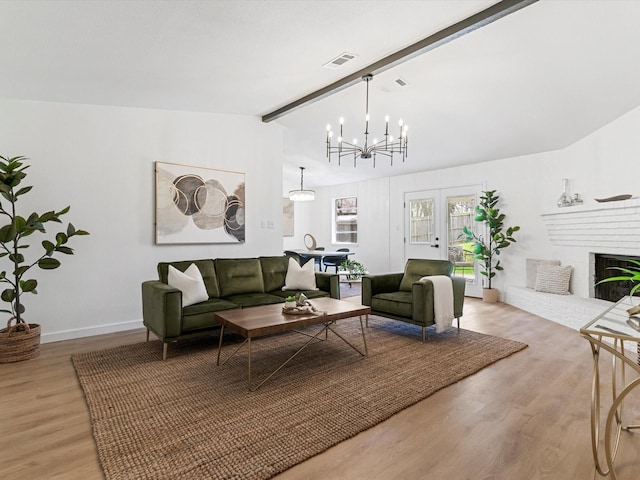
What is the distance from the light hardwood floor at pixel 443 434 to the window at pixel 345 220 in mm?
6194

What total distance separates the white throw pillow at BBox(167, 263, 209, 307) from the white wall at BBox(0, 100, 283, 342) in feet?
3.33

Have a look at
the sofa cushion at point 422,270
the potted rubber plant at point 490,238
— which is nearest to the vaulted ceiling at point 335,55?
the potted rubber plant at point 490,238

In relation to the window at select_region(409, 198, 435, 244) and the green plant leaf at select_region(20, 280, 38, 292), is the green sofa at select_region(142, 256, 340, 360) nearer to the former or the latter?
the green plant leaf at select_region(20, 280, 38, 292)

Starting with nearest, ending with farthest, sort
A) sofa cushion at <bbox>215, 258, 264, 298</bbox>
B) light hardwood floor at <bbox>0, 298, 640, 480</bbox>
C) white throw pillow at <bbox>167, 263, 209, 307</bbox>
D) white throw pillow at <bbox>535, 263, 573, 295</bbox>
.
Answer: light hardwood floor at <bbox>0, 298, 640, 480</bbox>, white throw pillow at <bbox>167, 263, 209, 307</bbox>, sofa cushion at <bbox>215, 258, 264, 298</bbox>, white throw pillow at <bbox>535, 263, 573, 295</bbox>

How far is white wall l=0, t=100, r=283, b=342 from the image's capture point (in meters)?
3.88

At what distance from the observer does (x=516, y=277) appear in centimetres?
612

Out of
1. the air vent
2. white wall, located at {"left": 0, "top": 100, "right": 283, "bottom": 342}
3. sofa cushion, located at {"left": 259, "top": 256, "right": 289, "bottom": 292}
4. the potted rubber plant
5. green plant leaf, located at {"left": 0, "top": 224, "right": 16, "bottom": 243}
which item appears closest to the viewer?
green plant leaf, located at {"left": 0, "top": 224, "right": 16, "bottom": 243}

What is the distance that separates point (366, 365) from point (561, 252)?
13.2 feet

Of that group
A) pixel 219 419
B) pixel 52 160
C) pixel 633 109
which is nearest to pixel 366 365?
pixel 219 419

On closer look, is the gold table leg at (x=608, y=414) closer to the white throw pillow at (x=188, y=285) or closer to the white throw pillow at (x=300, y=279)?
the white throw pillow at (x=300, y=279)

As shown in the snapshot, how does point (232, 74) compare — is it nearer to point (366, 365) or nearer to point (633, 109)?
point (366, 365)

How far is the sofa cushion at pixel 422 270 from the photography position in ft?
14.7

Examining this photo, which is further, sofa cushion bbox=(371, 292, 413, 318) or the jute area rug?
sofa cushion bbox=(371, 292, 413, 318)

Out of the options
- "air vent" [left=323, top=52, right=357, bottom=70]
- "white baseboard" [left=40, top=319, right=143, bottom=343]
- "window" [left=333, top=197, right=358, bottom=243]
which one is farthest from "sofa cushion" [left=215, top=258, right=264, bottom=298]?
"window" [left=333, top=197, right=358, bottom=243]
